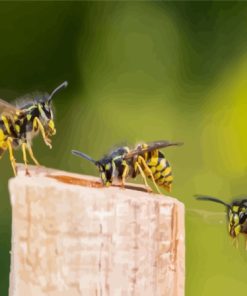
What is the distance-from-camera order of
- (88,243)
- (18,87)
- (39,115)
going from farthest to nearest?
(18,87) < (39,115) < (88,243)

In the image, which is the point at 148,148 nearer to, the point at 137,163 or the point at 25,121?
the point at 137,163

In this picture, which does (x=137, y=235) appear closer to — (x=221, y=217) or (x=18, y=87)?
(x=221, y=217)

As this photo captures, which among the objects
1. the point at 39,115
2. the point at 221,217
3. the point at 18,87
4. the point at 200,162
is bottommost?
the point at 221,217

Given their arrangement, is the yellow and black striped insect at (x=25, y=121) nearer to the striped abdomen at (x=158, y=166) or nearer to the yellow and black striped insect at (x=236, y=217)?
the striped abdomen at (x=158, y=166)

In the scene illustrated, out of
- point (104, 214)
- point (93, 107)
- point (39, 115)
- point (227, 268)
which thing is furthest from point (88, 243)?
point (93, 107)

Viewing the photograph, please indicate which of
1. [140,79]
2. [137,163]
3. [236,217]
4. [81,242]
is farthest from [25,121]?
[140,79]

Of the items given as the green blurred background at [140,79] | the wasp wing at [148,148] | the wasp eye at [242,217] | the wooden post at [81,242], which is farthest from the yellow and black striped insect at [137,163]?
the green blurred background at [140,79]

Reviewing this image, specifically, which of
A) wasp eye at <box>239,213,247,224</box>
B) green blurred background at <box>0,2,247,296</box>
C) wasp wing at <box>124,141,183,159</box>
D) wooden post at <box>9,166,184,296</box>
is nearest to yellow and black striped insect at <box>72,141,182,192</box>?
wasp wing at <box>124,141,183,159</box>
